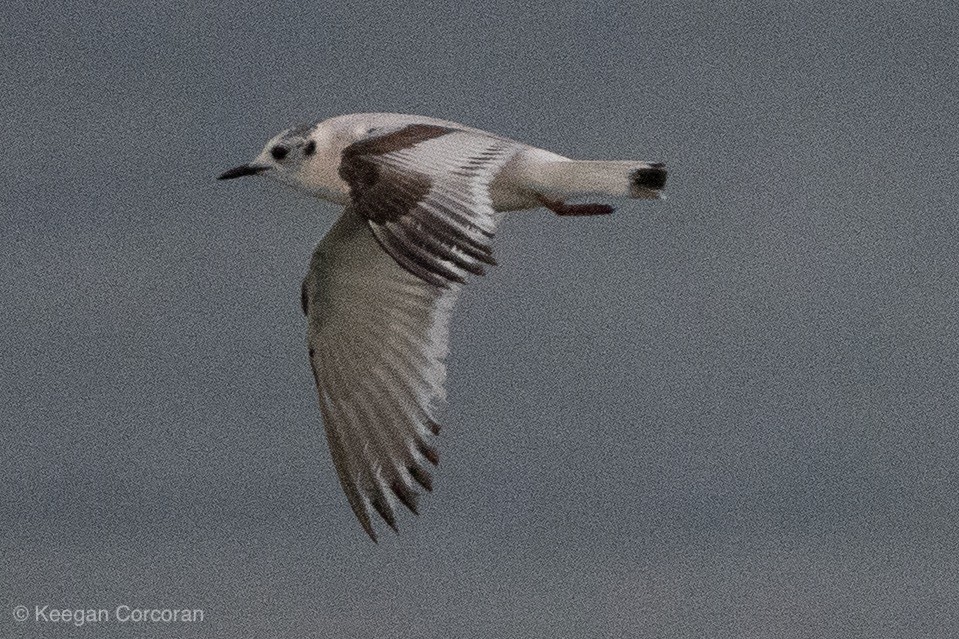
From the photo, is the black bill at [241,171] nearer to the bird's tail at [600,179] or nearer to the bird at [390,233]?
the bird at [390,233]

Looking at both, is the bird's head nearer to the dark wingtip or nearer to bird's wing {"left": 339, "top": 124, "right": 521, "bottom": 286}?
bird's wing {"left": 339, "top": 124, "right": 521, "bottom": 286}

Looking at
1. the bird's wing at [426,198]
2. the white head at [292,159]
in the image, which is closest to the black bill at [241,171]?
the white head at [292,159]

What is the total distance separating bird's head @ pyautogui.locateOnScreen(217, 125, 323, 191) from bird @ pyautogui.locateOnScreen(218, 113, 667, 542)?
1cm

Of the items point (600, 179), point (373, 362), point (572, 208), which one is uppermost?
point (600, 179)

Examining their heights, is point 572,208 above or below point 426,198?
below

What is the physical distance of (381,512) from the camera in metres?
16.1

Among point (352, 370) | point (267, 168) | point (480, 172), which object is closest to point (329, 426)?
point (352, 370)

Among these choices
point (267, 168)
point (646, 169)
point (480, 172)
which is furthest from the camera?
point (267, 168)

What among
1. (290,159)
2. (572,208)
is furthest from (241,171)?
(572,208)

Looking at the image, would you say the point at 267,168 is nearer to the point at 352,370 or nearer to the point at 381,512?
the point at 352,370

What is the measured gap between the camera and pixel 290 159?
16.3 m

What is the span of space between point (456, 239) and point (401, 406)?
3760 millimetres

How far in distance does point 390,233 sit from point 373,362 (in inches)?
156

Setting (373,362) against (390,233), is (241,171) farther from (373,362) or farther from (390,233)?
(390,233)
